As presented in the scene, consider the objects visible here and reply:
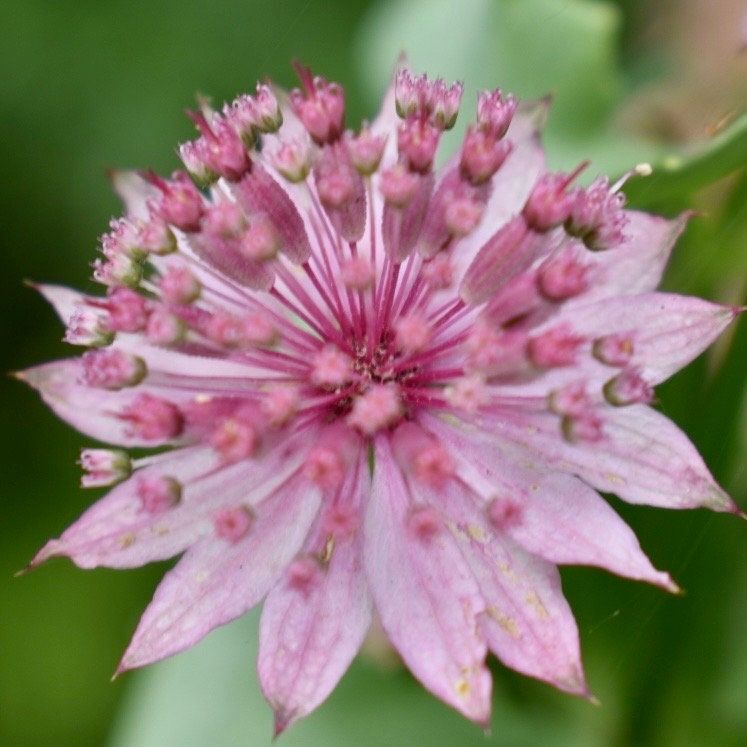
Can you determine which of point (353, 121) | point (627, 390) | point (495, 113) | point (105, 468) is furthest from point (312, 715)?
point (353, 121)

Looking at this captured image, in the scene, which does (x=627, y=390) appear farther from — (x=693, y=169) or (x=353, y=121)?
(x=353, y=121)

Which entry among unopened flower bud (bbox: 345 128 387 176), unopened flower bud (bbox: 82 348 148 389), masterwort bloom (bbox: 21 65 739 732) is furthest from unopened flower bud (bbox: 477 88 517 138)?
unopened flower bud (bbox: 82 348 148 389)

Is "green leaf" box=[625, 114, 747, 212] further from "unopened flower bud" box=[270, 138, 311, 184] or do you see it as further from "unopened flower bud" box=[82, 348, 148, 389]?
"unopened flower bud" box=[82, 348, 148, 389]

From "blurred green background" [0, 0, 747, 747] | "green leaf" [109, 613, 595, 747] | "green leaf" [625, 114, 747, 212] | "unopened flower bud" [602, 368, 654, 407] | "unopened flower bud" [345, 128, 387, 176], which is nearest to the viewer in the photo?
"unopened flower bud" [602, 368, 654, 407]

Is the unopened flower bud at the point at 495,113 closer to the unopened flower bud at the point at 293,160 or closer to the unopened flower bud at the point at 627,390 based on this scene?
the unopened flower bud at the point at 293,160

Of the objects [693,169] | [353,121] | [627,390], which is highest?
[353,121]

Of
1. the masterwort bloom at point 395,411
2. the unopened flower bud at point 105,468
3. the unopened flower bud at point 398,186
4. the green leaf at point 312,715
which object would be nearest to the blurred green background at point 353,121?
the green leaf at point 312,715
